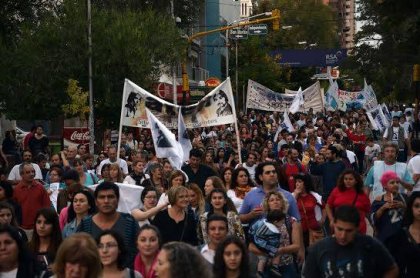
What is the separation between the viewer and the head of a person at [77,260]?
6453mm

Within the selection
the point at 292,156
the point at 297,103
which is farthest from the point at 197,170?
the point at 297,103

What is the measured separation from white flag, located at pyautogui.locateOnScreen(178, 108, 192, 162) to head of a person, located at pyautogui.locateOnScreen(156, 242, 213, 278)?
12732mm

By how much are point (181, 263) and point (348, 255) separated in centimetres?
221

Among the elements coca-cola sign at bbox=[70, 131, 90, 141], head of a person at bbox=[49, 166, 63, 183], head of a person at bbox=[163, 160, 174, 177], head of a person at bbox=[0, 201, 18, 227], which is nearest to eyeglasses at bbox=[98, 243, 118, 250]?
head of a person at bbox=[0, 201, 18, 227]

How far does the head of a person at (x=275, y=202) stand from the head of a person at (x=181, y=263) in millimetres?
4662

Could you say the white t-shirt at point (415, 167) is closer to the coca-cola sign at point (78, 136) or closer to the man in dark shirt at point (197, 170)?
the man in dark shirt at point (197, 170)

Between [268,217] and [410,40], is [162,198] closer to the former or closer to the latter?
[268,217]

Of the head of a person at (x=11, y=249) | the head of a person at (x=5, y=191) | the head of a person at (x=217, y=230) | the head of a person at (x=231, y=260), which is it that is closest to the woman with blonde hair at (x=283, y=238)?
the head of a person at (x=217, y=230)

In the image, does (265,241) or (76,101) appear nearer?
(265,241)

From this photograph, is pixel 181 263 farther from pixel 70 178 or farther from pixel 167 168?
pixel 167 168

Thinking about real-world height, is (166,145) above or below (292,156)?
above

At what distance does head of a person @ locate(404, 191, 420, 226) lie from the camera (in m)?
8.70

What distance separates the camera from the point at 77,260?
646cm

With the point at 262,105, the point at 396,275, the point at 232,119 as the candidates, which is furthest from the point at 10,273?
the point at 262,105
